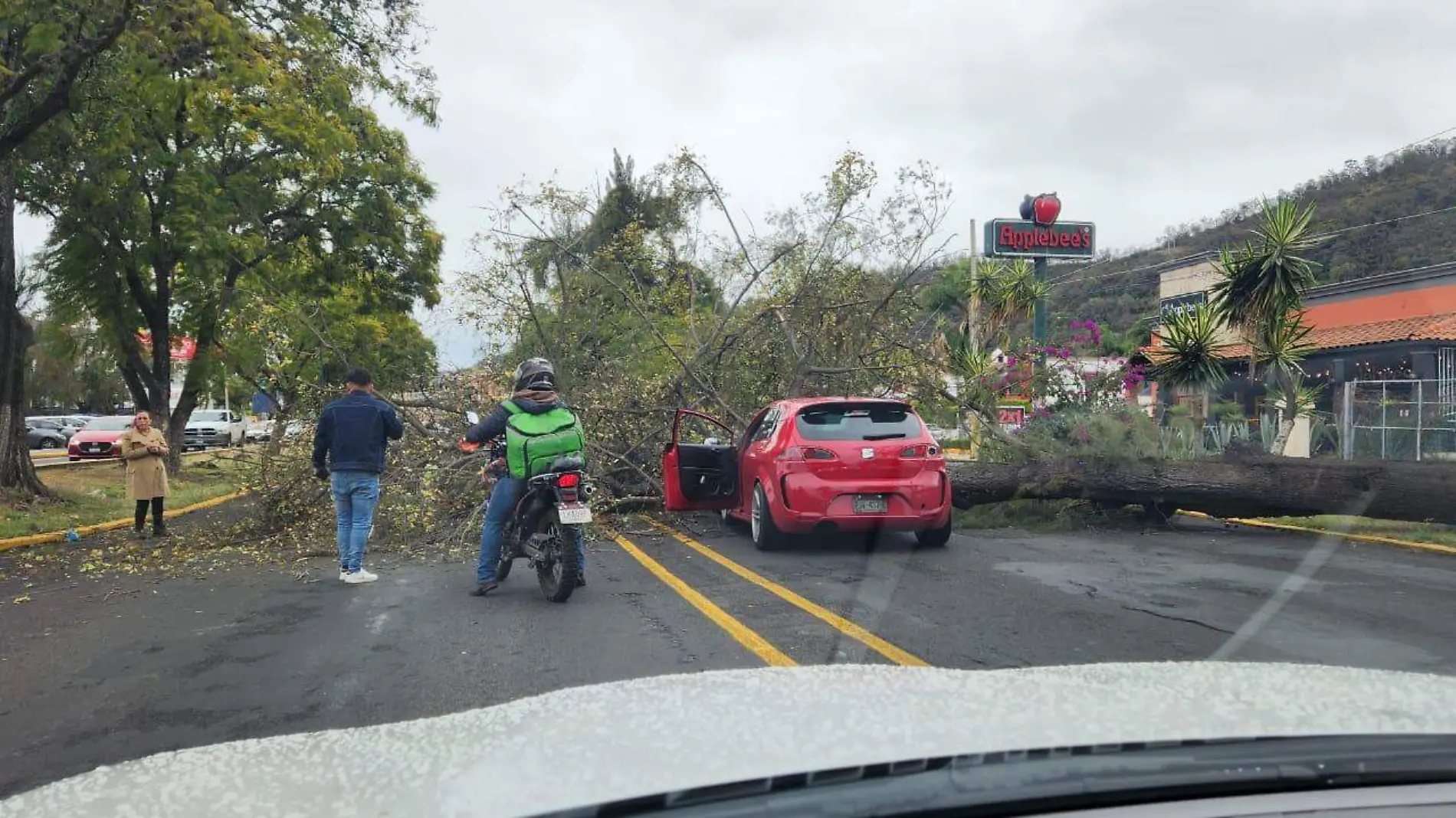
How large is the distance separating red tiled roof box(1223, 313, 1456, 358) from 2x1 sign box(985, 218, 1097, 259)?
173 inches

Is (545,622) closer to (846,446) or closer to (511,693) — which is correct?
(511,693)

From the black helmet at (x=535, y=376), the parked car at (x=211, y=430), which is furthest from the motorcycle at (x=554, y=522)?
the parked car at (x=211, y=430)

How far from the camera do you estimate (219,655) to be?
6523 mm

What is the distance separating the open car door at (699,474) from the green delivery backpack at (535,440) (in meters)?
3.52

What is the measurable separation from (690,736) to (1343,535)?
1206cm

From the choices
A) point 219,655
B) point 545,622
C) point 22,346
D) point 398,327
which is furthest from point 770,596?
point 398,327

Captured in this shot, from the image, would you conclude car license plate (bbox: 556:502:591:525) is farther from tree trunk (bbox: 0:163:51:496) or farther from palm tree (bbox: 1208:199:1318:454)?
tree trunk (bbox: 0:163:51:496)

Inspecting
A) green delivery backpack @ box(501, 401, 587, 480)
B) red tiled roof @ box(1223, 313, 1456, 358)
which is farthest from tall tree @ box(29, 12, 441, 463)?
red tiled roof @ box(1223, 313, 1456, 358)

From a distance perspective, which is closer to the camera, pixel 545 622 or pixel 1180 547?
pixel 545 622

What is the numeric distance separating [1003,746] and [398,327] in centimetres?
2684

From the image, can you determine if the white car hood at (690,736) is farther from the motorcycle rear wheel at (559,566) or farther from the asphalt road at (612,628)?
the motorcycle rear wheel at (559,566)

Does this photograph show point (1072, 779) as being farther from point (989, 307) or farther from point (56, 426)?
point (56, 426)

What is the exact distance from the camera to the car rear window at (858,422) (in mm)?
10344

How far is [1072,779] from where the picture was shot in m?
2.00
